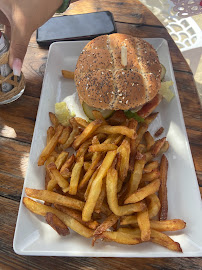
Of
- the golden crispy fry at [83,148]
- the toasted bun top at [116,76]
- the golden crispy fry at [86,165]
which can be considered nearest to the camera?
the golden crispy fry at [86,165]

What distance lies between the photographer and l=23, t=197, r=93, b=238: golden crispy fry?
67.2 inches

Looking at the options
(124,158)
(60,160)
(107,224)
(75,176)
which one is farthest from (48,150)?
(107,224)

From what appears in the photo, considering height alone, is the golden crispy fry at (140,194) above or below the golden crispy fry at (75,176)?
above

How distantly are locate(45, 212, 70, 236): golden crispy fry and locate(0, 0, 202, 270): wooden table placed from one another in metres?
0.20

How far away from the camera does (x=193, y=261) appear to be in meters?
1.76

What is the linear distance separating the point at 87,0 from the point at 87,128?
6.93 feet

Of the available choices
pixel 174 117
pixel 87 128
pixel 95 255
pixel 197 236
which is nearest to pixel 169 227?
pixel 197 236

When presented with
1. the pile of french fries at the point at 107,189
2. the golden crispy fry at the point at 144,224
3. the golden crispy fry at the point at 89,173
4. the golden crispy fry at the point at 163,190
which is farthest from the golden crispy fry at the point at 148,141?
the golden crispy fry at the point at 144,224

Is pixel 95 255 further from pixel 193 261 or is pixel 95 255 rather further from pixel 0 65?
pixel 0 65

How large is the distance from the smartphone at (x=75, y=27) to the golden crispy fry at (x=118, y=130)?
4.45 feet

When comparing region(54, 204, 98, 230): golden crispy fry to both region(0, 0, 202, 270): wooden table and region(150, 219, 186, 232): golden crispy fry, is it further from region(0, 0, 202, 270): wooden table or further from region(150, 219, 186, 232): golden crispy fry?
region(150, 219, 186, 232): golden crispy fry

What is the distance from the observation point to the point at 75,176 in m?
1.85

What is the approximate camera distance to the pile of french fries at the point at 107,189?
1700 mm

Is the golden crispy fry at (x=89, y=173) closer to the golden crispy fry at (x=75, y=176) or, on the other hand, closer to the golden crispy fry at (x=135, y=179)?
the golden crispy fry at (x=75, y=176)
